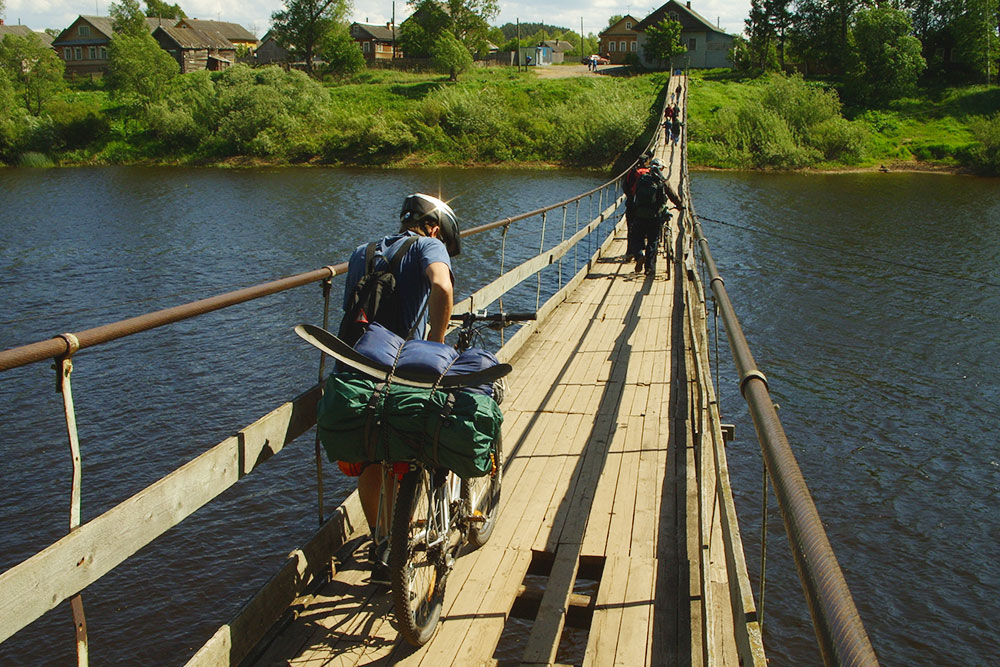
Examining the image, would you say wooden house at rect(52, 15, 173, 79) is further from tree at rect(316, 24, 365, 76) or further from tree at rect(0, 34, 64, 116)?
tree at rect(316, 24, 365, 76)

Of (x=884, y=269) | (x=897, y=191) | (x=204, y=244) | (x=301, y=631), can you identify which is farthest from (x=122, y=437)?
(x=897, y=191)

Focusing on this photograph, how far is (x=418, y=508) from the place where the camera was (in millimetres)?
3273

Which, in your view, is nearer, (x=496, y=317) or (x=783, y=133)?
(x=496, y=317)

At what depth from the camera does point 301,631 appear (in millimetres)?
3494

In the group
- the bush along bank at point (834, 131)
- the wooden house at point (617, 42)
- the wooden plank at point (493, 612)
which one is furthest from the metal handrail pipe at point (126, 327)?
the wooden house at point (617, 42)

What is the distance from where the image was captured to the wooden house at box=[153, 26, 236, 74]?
82.1 meters

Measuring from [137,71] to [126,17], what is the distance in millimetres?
43569

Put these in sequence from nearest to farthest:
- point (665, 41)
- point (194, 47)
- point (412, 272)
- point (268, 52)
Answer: point (412, 272)
point (665, 41)
point (194, 47)
point (268, 52)

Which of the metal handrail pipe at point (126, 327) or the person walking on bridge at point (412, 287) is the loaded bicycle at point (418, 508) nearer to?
A: the person walking on bridge at point (412, 287)

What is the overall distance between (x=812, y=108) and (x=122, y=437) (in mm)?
48054

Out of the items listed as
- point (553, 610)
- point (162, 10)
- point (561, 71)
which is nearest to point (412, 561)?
point (553, 610)

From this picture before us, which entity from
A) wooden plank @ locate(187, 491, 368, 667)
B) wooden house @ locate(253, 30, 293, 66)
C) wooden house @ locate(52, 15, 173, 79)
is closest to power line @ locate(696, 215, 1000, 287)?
wooden plank @ locate(187, 491, 368, 667)

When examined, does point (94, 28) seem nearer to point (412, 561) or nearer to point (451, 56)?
point (451, 56)

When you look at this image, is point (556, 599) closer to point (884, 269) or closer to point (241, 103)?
point (884, 269)
